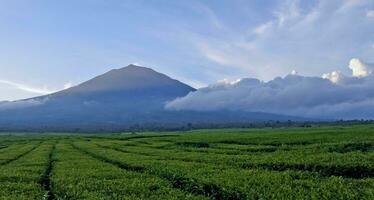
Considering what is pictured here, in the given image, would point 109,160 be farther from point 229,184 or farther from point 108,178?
point 229,184

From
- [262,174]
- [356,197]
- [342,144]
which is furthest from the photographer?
[342,144]

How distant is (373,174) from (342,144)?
19.6 metres

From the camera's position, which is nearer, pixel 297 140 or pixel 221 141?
pixel 297 140

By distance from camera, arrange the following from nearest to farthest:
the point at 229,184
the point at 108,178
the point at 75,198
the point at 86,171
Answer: the point at 75,198 < the point at 229,184 < the point at 108,178 < the point at 86,171

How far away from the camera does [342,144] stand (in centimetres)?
5525

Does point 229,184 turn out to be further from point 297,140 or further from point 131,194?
point 297,140

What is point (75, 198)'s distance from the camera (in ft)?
92.4

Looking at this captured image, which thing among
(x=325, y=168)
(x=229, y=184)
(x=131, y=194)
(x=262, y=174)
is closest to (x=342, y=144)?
(x=325, y=168)

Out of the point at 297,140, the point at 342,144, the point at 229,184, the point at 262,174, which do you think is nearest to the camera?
the point at 229,184

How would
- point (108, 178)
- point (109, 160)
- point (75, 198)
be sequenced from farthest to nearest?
point (109, 160) < point (108, 178) < point (75, 198)

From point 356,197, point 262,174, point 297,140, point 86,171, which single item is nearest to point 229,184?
point 262,174

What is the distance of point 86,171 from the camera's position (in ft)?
141

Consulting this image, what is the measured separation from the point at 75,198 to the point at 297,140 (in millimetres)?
46279

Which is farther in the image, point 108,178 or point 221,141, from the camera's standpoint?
point 221,141
